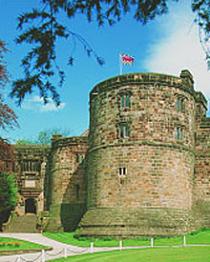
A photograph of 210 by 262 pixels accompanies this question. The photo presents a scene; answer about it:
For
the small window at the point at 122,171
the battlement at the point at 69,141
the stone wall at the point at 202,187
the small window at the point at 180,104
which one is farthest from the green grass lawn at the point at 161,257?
the battlement at the point at 69,141

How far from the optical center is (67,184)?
48.1 meters

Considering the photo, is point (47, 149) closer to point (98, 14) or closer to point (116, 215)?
point (116, 215)

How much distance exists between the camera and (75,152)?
48781mm

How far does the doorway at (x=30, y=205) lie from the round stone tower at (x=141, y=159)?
18368 millimetres

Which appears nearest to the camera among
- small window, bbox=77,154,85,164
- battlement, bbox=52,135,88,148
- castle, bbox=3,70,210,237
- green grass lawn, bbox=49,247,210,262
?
green grass lawn, bbox=49,247,210,262

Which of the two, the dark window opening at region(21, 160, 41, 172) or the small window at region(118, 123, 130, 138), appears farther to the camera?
the dark window opening at region(21, 160, 41, 172)

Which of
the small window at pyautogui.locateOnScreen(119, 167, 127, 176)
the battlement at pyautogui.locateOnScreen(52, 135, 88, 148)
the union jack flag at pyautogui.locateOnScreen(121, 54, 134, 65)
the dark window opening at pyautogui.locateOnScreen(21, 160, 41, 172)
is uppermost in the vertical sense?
the union jack flag at pyautogui.locateOnScreen(121, 54, 134, 65)

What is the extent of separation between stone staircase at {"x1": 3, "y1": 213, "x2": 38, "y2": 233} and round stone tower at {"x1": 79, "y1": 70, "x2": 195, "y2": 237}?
37.0ft

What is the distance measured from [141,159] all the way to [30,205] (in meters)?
23.5

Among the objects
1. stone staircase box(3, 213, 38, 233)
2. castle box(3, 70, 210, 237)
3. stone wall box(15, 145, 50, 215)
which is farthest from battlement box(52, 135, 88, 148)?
castle box(3, 70, 210, 237)

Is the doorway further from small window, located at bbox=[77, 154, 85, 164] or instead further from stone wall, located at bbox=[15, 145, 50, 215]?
small window, located at bbox=[77, 154, 85, 164]

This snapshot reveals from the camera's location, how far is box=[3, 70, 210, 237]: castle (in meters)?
35.3

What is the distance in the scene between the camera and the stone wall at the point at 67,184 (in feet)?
152

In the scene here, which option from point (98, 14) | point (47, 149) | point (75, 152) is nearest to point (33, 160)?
point (47, 149)
